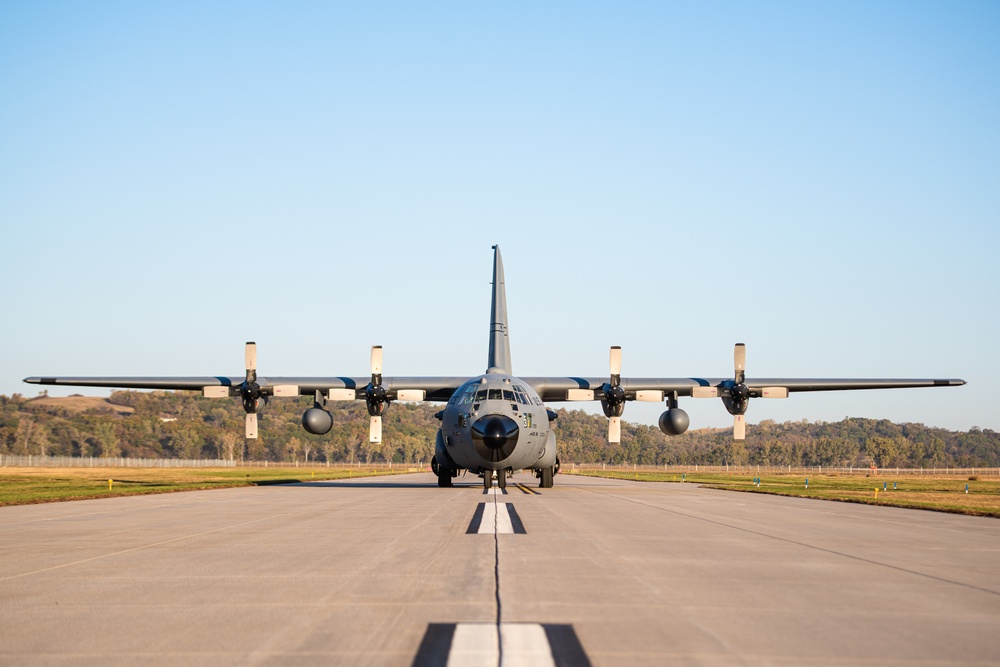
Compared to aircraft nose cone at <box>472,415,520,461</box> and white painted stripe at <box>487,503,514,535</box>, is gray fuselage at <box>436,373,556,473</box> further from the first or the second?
white painted stripe at <box>487,503,514,535</box>

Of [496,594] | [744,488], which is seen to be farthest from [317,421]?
[496,594]

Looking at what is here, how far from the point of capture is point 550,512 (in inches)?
961

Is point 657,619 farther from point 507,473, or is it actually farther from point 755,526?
point 507,473

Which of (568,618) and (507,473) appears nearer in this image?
(568,618)

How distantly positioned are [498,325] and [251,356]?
40.1 feet

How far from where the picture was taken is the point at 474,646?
7.48 meters

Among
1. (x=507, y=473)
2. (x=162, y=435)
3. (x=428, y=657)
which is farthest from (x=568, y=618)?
(x=162, y=435)

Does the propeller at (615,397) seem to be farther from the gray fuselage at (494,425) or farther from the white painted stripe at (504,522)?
the white painted stripe at (504,522)

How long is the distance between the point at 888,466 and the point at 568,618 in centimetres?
20942

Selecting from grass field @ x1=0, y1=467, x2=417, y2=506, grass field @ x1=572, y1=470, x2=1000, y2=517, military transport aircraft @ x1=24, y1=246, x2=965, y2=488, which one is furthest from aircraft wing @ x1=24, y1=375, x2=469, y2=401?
grass field @ x1=572, y1=470, x2=1000, y2=517

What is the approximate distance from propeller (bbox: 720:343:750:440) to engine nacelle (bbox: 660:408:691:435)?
3015 millimetres

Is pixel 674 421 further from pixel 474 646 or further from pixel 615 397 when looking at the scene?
pixel 474 646

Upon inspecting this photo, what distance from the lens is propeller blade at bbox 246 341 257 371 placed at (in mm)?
43875

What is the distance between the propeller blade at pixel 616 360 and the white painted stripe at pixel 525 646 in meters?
35.9
